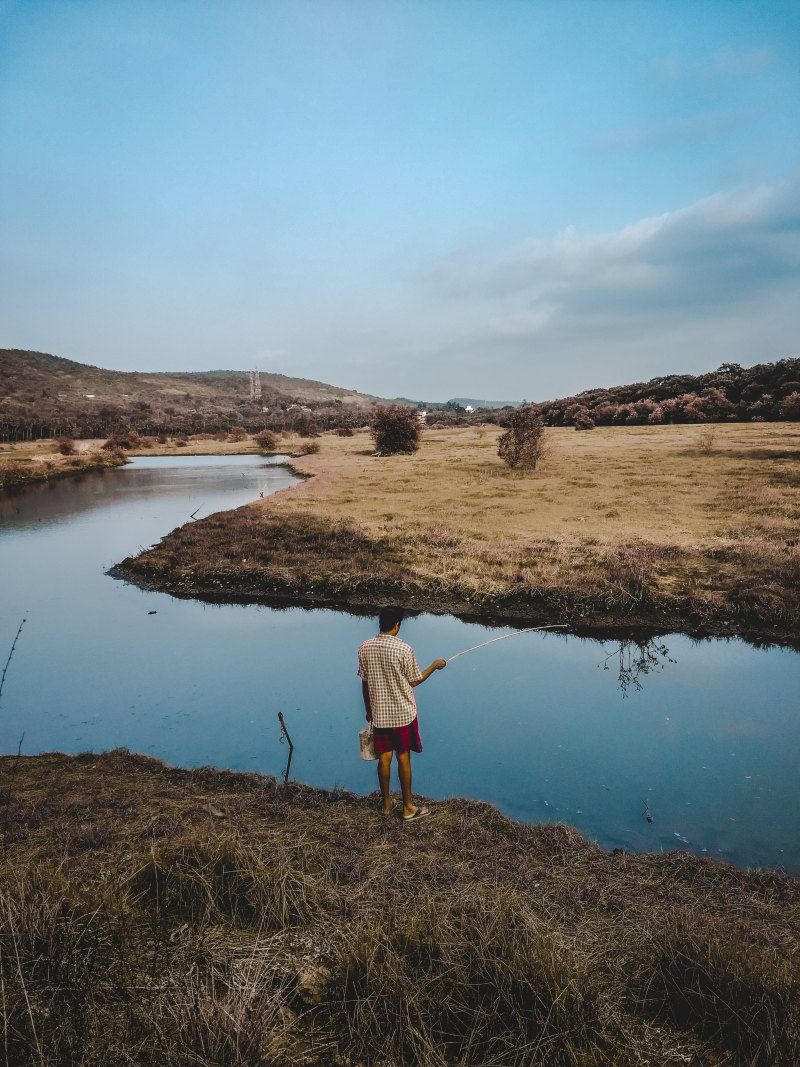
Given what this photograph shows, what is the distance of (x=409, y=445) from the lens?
5344 cm

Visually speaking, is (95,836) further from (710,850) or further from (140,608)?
(140,608)

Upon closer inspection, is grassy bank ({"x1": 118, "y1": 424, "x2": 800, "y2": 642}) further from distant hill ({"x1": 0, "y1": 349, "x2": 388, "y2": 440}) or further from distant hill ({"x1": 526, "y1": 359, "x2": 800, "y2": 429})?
distant hill ({"x1": 0, "y1": 349, "x2": 388, "y2": 440})

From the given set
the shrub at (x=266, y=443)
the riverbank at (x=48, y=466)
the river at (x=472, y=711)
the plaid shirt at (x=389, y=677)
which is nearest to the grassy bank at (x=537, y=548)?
the river at (x=472, y=711)

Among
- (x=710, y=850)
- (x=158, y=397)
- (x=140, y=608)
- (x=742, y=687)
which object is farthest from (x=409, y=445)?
(x=158, y=397)

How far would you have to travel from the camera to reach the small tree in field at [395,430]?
52.9 metres

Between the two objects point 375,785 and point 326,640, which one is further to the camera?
point 326,640

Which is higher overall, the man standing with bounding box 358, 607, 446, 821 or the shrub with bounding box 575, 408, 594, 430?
the shrub with bounding box 575, 408, 594, 430

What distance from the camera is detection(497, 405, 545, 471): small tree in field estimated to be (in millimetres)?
37062

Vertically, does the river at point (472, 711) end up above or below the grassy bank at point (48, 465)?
below

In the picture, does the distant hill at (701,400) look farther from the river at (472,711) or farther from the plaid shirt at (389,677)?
the plaid shirt at (389,677)

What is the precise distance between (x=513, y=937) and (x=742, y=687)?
8.54 metres

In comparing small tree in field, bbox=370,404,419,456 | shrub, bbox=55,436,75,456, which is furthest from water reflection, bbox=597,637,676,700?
shrub, bbox=55,436,75,456

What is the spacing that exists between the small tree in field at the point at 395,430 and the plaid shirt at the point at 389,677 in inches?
1853

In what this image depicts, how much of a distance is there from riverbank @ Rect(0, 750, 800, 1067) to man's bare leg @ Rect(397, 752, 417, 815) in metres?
0.76
